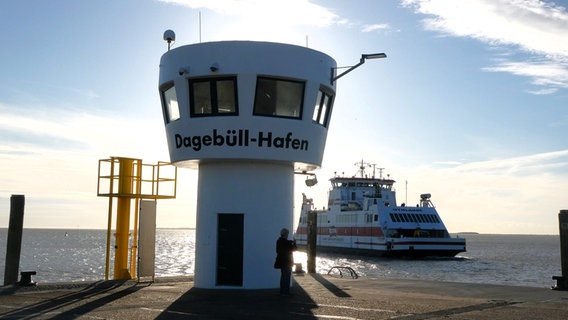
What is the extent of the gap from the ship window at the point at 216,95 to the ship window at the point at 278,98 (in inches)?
25.1

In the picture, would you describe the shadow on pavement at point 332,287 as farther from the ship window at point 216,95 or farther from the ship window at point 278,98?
the ship window at point 216,95

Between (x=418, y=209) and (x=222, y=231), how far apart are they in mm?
56009

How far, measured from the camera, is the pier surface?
11.4 meters

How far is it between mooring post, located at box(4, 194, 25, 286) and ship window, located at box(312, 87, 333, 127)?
31.8ft

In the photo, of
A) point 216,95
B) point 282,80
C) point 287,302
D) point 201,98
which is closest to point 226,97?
point 216,95

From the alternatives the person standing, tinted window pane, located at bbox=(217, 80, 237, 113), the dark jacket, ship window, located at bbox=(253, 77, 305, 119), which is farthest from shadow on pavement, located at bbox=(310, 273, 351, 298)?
tinted window pane, located at bbox=(217, 80, 237, 113)

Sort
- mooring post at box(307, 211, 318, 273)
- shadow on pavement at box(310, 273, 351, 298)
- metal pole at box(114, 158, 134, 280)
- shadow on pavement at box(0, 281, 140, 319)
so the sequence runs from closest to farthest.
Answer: shadow on pavement at box(0, 281, 140, 319) → shadow on pavement at box(310, 273, 351, 298) → metal pole at box(114, 158, 134, 280) → mooring post at box(307, 211, 318, 273)

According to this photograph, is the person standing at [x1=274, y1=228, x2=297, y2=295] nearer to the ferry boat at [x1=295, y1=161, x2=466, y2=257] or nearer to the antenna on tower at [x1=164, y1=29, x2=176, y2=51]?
the antenna on tower at [x1=164, y1=29, x2=176, y2=51]

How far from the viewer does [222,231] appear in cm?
1634

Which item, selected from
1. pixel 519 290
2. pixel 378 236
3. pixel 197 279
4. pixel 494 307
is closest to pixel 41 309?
pixel 197 279

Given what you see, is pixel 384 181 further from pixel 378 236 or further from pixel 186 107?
pixel 186 107

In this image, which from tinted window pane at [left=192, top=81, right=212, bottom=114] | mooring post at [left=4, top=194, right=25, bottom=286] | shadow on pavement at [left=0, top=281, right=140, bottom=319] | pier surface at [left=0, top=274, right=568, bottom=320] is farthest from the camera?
mooring post at [left=4, top=194, right=25, bottom=286]

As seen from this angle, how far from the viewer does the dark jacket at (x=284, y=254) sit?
14.8m

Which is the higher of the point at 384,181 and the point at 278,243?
the point at 384,181
